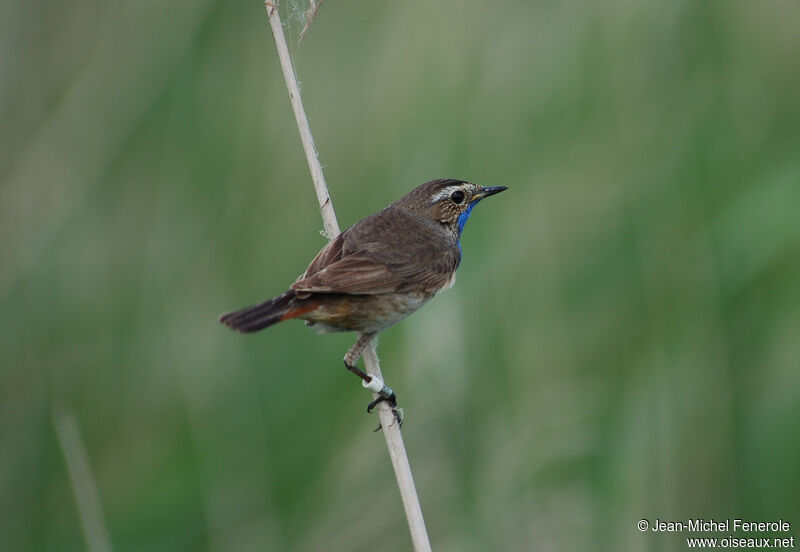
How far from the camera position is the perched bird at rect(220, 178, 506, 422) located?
10.2 ft

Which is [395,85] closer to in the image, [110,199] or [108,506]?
[110,199]

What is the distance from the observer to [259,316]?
2.76 metres

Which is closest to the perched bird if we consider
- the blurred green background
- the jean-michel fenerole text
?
the blurred green background

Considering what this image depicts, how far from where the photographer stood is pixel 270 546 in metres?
3.28

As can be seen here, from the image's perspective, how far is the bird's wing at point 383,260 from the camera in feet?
10.6

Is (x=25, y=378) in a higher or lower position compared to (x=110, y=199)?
lower

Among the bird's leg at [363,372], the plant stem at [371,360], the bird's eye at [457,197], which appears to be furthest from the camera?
the bird's eye at [457,197]

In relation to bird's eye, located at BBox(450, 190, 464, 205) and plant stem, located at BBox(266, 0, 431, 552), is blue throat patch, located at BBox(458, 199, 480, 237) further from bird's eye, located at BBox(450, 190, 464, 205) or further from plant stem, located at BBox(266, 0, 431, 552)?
plant stem, located at BBox(266, 0, 431, 552)

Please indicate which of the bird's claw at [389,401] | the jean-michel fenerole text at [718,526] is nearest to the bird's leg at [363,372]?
the bird's claw at [389,401]

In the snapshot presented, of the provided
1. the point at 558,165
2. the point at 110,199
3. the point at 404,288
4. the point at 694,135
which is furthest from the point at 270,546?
the point at 694,135

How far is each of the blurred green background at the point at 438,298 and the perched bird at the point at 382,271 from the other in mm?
135

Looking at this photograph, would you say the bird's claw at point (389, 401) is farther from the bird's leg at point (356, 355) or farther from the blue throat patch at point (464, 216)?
the blue throat patch at point (464, 216)

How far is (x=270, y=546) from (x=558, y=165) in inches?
77.2

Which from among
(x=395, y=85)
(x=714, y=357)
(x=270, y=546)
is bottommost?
(x=270, y=546)
